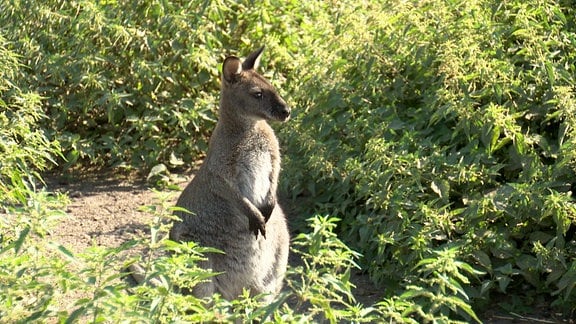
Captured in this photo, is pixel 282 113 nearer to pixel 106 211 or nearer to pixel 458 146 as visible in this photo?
pixel 458 146

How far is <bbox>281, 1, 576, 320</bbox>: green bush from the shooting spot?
611 centimetres

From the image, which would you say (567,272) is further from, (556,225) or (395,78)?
(395,78)

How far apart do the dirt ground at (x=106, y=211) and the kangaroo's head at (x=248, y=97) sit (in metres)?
1.00

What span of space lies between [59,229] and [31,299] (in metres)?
2.68

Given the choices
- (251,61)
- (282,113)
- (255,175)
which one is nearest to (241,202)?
(255,175)

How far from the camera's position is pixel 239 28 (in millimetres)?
8797

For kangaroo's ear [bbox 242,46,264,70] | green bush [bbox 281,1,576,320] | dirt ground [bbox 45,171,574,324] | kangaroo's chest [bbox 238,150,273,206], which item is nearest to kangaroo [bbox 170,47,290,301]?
kangaroo's chest [bbox 238,150,273,206]

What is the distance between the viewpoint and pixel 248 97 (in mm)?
6578

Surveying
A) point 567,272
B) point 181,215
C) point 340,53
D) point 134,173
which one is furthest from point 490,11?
point 134,173

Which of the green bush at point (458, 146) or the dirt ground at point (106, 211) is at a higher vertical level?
the green bush at point (458, 146)

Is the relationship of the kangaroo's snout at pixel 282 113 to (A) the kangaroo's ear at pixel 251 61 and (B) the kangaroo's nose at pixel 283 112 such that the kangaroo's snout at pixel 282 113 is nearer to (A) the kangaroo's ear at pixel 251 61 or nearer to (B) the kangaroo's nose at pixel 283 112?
(B) the kangaroo's nose at pixel 283 112

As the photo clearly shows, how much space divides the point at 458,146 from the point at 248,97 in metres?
1.34

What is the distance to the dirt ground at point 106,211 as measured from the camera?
7.30 meters

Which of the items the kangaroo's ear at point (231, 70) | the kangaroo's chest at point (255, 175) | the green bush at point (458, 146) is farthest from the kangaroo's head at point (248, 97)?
the green bush at point (458, 146)
